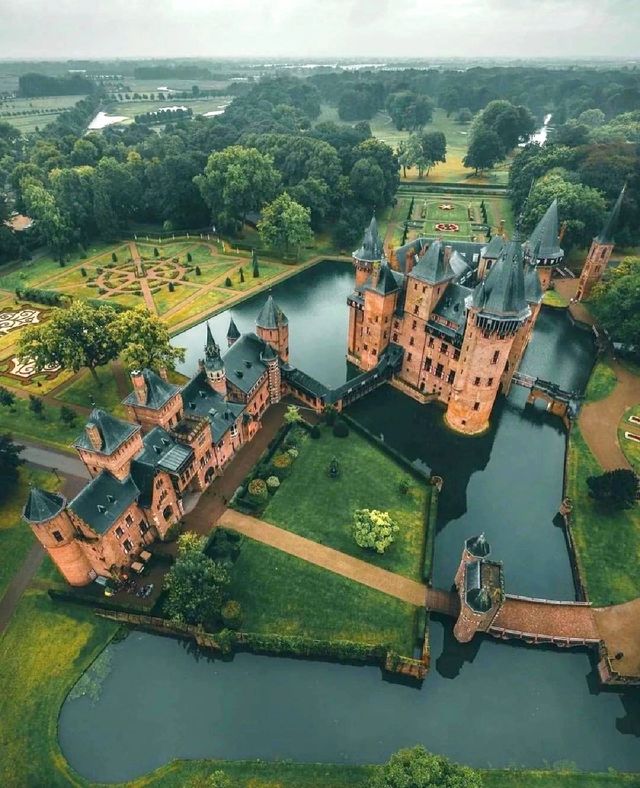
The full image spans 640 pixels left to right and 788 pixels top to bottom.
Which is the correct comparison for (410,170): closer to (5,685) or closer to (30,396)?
(30,396)

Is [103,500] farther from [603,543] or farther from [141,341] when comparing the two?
[603,543]

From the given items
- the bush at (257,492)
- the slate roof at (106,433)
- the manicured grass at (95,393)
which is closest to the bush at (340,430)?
the bush at (257,492)

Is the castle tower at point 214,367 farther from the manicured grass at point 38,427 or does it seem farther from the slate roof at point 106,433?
the manicured grass at point 38,427

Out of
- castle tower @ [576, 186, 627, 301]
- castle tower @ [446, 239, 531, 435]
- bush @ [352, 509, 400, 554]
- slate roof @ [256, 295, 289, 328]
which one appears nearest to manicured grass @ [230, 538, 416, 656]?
bush @ [352, 509, 400, 554]

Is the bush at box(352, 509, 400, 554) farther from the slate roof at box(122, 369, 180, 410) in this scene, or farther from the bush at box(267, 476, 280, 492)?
the slate roof at box(122, 369, 180, 410)

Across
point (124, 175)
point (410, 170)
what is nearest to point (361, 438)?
point (124, 175)
